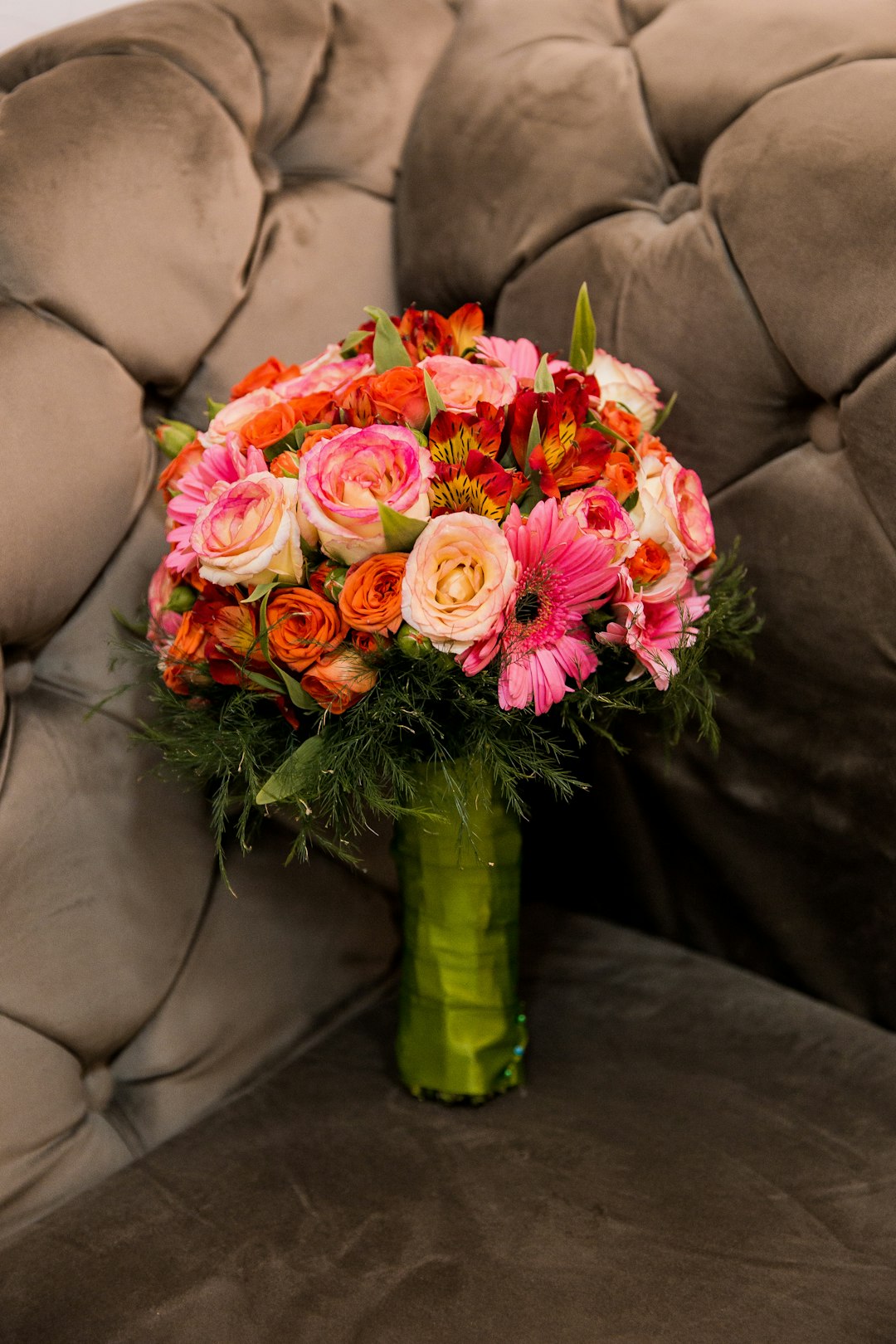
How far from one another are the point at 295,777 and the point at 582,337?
380 mm

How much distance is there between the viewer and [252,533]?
0.65 meters

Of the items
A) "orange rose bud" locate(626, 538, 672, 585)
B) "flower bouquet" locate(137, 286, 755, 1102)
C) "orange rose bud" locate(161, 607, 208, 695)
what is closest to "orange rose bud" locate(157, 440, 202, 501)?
"flower bouquet" locate(137, 286, 755, 1102)

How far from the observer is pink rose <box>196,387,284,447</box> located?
2.49 ft

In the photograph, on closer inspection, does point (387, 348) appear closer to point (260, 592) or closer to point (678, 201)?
point (260, 592)

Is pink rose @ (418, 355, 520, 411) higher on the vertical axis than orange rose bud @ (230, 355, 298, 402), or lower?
lower

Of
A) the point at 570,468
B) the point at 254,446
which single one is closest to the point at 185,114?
the point at 254,446

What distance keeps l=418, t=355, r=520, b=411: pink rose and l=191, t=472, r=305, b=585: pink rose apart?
0.12 m

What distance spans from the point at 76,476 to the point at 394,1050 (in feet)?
1.75

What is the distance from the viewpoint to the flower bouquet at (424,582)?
649mm

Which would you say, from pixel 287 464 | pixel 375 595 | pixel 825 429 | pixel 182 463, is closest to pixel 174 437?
pixel 182 463

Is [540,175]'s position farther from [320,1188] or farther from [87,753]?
[320,1188]

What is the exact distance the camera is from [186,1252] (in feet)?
2.42

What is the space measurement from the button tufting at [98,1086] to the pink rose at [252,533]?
16.5 inches

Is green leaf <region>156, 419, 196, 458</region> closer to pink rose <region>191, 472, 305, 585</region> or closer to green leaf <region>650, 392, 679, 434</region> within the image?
pink rose <region>191, 472, 305, 585</region>
